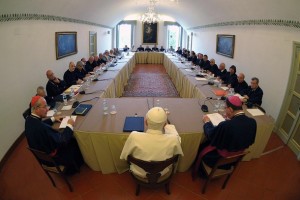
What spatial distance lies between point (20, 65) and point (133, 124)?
10.3ft

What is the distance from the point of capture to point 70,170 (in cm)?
318

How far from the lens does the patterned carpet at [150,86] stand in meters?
7.64

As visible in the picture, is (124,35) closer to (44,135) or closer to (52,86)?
(52,86)

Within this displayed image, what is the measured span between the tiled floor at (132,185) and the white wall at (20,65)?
2.38ft

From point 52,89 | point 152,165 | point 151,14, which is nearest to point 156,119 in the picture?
point 152,165

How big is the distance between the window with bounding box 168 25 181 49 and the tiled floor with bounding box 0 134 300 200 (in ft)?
54.5

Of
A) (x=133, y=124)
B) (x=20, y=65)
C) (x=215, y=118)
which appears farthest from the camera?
(x=20, y=65)

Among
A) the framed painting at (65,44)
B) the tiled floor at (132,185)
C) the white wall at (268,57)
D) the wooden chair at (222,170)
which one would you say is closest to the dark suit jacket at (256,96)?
the white wall at (268,57)

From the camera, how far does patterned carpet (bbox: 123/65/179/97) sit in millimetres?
7641

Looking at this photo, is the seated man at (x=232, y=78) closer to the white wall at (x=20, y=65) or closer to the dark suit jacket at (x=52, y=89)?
the dark suit jacket at (x=52, y=89)

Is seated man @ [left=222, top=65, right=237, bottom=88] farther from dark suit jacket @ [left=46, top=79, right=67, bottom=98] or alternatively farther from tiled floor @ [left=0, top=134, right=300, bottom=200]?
dark suit jacket @ [left=46, top=79, right=67, bottom=98]

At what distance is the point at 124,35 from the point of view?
18062 millimetres

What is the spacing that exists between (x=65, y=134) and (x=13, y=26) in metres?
2.87

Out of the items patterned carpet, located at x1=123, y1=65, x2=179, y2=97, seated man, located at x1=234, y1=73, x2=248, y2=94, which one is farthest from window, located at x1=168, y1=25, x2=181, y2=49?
seated man, located at x1=234, y1=73, x2=248, y2=94
